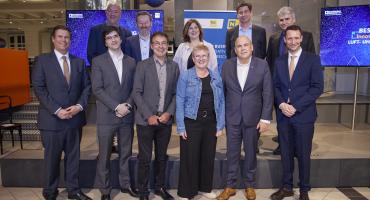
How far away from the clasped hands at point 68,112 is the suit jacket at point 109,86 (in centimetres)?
20

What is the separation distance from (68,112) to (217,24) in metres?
2.71

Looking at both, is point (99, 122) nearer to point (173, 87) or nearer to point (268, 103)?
point (173, 87)

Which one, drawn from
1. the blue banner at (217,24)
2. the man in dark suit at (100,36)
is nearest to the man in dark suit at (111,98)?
the man in dark suit at (100,36)

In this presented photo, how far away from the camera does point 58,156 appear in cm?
301

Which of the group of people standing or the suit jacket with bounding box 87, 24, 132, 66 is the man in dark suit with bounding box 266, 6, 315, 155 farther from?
the suit jacket with bounding box 87, 24, 132, 66

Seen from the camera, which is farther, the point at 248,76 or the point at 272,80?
the point at 272,80

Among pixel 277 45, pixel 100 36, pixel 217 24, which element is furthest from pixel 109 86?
pixel 217 24

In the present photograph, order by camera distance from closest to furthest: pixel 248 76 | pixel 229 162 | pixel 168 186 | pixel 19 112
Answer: pixel 248 76
pixel 229 162
pixel 168 186
pixel 19 112

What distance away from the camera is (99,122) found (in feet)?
9.71

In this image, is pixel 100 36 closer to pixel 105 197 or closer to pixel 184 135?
pixel 184 135

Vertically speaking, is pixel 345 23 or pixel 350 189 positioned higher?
pixel 345 23

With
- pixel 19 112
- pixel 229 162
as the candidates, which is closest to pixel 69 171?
pixel 229 162

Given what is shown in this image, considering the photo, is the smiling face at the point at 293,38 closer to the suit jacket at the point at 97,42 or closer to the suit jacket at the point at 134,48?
the suit jacket at the point at 134,48

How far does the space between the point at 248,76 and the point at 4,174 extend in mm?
2789
